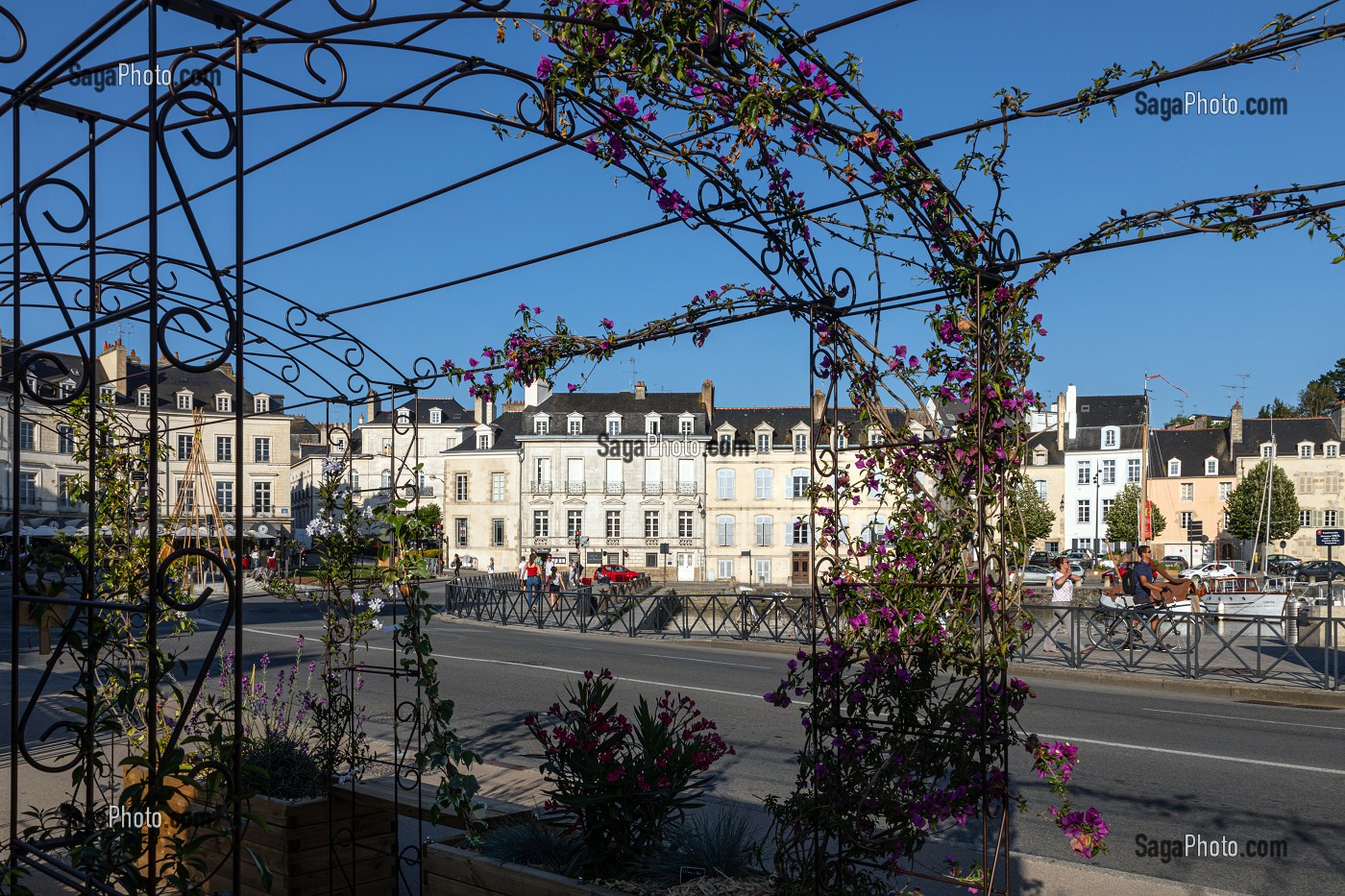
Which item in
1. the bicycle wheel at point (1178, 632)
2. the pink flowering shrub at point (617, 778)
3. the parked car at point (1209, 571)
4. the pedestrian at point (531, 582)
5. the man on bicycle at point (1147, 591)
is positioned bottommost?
the parked car at point (1209, 571)

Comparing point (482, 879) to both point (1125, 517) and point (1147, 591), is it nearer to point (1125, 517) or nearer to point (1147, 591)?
point (1147, 591)

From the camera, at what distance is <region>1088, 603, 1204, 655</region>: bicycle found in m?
15.1

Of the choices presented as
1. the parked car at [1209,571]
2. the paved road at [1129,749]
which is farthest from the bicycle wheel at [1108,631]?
the parked car at [1209,571]

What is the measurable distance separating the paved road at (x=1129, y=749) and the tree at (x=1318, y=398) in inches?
3477

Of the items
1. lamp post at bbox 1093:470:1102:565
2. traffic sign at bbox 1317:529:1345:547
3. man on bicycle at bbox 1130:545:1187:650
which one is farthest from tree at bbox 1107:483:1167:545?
man on bicycle at bbox 1130:545:1187:650

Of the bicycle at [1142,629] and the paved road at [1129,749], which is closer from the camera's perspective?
the paved road at [1129,749]

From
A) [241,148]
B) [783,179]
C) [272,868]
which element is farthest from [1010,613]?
[272,868]

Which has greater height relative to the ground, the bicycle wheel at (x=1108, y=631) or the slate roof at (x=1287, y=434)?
the slate roof at (x=1287, y=434)

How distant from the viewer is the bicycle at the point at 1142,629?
49.6ft

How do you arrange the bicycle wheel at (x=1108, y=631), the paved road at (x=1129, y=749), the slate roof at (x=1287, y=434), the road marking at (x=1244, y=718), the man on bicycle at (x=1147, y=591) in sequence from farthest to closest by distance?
1. the slate roof at (x=1287, y=434)
2. the bicycle wheel at (x=1108, y=631)
3. the man on bicycle at (x=1147, y=591)
4. the road marking at (x=1244, y=718)
5. the paved road at (x=1129, y=749)

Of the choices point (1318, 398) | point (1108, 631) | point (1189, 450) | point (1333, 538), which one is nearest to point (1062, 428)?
point (1189, 450)

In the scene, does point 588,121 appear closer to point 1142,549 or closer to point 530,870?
point 530,870

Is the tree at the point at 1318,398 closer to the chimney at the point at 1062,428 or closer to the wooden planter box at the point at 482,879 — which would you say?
the chimney at the point at 1062,428

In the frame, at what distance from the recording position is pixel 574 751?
4.23 metres
